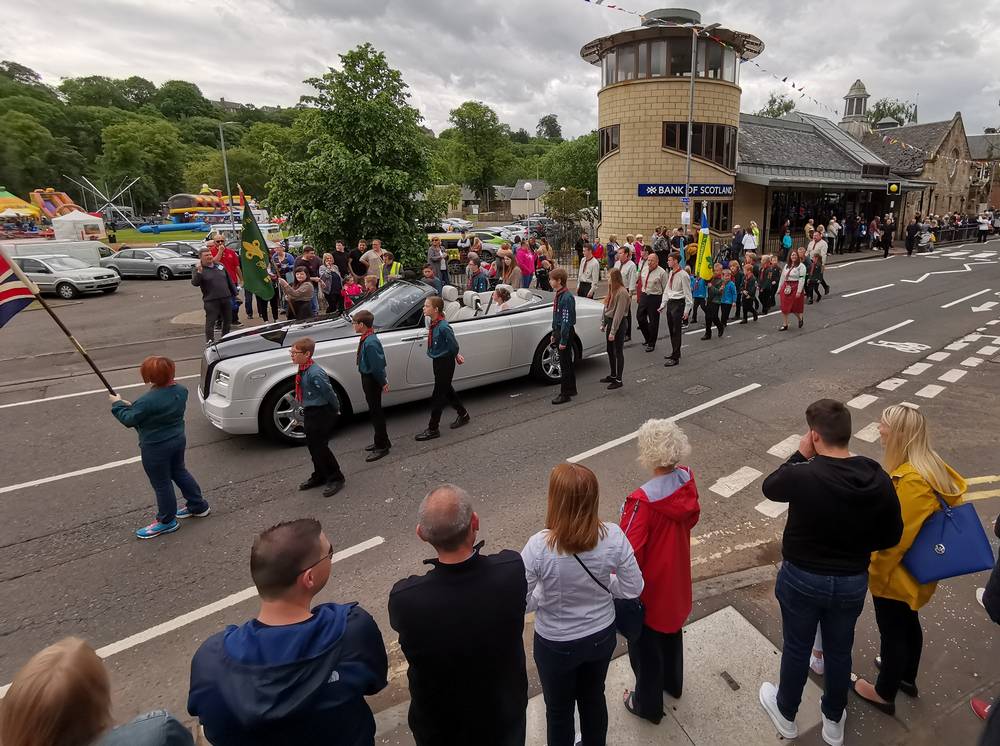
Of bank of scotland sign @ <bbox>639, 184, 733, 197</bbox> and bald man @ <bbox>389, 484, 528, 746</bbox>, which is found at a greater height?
bank of scotland sign @ <bbox>639, 184, 733, 197</bbox>

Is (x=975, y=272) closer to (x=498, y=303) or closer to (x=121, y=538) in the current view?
(x=498, y=303)

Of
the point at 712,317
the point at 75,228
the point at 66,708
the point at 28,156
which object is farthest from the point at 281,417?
the point at 28,156

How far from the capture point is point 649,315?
10352mm

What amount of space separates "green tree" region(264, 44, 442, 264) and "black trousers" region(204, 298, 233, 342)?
3404mm

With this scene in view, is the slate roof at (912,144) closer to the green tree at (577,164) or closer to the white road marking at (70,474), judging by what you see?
the green tree at (577,164)

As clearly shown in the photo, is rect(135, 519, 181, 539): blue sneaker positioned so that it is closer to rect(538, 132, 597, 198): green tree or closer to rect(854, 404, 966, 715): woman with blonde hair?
rect(854, 404, 966, 715): woman with blonde hair

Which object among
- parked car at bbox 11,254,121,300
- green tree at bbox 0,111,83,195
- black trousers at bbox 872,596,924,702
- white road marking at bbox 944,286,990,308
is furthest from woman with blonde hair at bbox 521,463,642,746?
green tree at bbox 0,111,83,195

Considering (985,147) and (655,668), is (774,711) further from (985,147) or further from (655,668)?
(985,147)

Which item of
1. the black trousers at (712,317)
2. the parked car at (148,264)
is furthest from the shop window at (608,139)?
the parked car at (148,264)

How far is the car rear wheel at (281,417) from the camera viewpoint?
640 cm

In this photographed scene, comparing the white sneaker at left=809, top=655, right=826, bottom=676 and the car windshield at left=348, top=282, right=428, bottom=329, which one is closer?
the white sneaker at left=809, top=655, right=826, bottom=676

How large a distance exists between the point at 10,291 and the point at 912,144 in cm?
5502

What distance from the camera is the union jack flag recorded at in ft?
16.1

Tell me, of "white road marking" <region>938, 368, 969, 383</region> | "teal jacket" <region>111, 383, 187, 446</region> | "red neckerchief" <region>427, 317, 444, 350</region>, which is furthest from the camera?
Answer: "white road marking" <region>938, 368, 969, 383</region>
